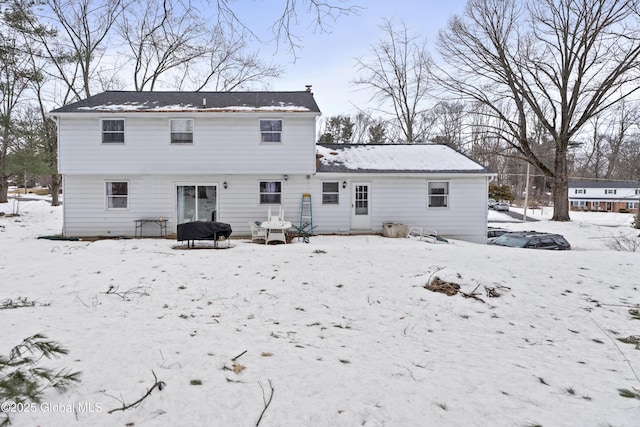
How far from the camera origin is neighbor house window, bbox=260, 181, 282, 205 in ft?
44.1

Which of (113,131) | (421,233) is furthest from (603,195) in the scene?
(113,131)

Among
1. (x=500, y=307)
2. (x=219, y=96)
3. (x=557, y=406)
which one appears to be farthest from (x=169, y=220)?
(x=557, y=406)

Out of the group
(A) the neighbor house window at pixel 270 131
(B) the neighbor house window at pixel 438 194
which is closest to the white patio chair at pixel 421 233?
(B) the neighbor house window at pixel 438 194

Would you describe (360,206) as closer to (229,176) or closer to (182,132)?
(229,176)

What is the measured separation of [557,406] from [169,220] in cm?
1326

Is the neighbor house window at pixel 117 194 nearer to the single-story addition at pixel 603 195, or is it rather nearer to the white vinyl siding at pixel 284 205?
the white vinyl siding at pixel 284 205

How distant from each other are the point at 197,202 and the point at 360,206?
6.82 meters

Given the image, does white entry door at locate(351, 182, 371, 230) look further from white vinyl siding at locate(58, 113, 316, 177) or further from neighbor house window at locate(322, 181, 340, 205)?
white vinyl siding at locate(58, 113, 316, 177)

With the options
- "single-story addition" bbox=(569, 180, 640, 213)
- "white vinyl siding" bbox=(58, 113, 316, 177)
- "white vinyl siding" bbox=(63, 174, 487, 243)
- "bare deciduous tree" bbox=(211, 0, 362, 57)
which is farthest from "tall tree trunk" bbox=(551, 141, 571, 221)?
"single-story addition" bbox=(569, 180, 640, 213)

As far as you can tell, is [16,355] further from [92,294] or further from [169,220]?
[169,220]

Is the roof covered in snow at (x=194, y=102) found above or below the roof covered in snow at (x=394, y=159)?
above

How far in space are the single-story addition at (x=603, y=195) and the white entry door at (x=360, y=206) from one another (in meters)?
46.3

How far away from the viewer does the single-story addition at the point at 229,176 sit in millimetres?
12609

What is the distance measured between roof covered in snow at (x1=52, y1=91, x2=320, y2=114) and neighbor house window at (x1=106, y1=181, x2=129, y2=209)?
2.86 m
